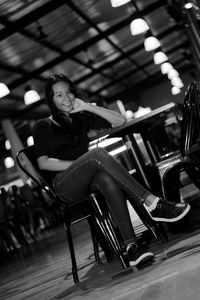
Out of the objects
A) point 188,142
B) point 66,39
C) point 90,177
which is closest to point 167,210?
point 90,177

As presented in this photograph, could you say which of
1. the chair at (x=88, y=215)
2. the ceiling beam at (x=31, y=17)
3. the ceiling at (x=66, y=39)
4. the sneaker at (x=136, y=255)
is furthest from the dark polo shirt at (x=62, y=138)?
the ceiling beam at (x=31, y=17)

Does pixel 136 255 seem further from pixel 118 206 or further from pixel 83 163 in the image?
pixel 83 163

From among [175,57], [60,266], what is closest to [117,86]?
[175,57]


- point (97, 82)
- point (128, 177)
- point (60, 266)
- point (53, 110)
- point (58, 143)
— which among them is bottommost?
point (60, 266)

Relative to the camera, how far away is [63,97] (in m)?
2.78

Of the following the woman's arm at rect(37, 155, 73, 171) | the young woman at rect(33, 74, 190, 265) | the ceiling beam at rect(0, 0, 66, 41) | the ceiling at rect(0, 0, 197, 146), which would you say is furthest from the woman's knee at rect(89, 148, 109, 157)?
the ceiling beam at rect(0, 0, 66, 41)

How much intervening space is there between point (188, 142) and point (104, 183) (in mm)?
614

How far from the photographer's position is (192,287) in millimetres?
1536

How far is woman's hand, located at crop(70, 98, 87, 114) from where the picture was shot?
276 centimetres

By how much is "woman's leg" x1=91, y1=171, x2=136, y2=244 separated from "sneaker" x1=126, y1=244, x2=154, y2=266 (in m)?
0.06

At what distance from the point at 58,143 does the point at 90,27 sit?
34.8 ft

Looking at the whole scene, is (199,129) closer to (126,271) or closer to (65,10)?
(126,271)

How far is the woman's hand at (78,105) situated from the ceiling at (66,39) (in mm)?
6879

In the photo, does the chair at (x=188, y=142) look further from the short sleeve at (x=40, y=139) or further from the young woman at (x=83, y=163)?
the short sleeve at (x=40, y=139)
